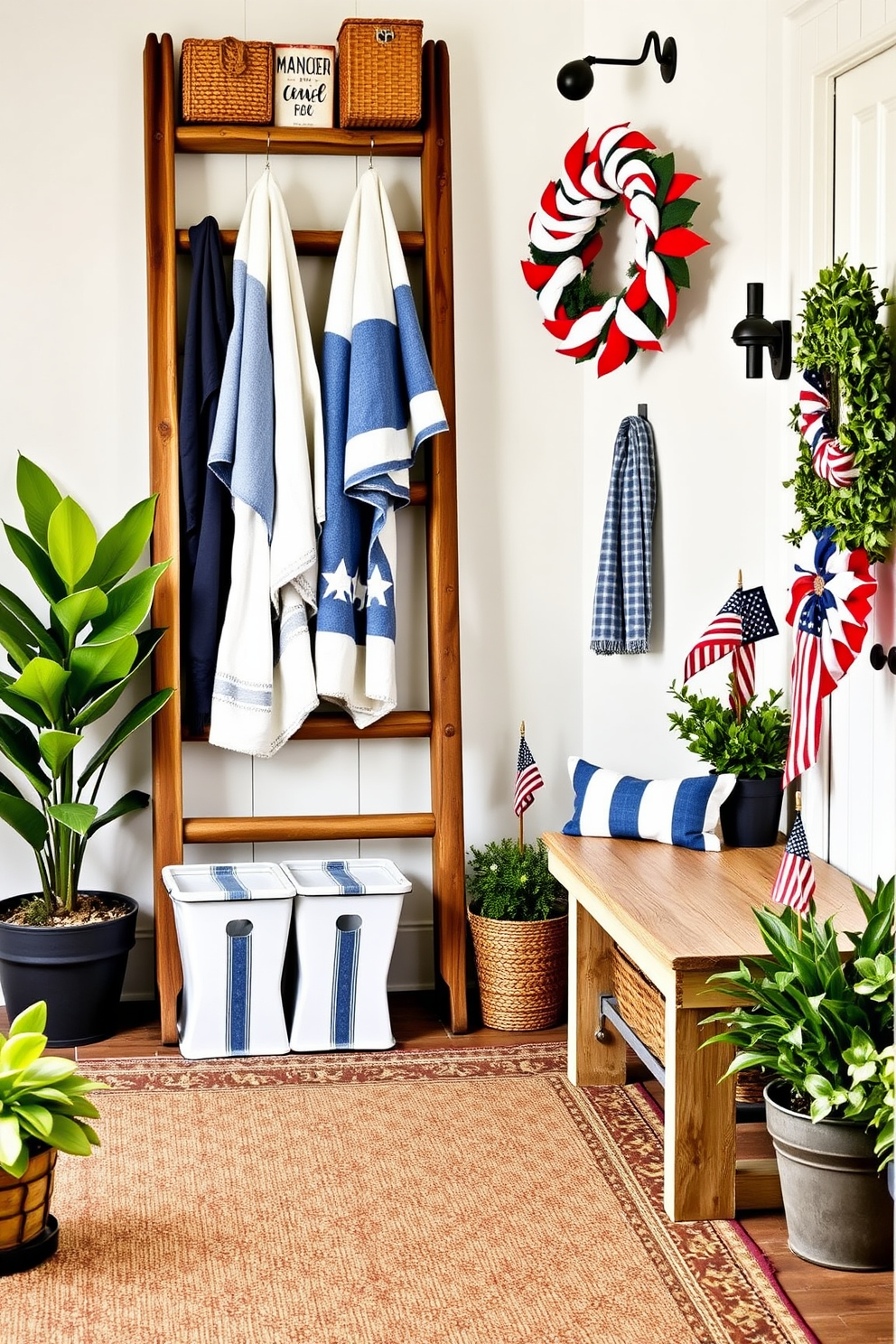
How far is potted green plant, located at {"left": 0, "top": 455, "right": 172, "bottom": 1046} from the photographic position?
3035mm

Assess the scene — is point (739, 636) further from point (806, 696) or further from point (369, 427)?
point (369, 427)

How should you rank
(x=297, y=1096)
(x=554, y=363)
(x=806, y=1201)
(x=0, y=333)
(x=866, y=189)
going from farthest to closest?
(x=554, y=363) → (x=0, y=333) → (x=297, y=1096) → (x=866, y=189) → (x=806, y=1201)

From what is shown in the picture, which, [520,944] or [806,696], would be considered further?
[520,944]

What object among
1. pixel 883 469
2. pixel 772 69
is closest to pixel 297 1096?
pixel 883 469

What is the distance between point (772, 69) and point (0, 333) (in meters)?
1.93

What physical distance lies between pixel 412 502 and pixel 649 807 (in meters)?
1.11

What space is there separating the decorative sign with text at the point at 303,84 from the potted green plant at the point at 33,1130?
7.41ft

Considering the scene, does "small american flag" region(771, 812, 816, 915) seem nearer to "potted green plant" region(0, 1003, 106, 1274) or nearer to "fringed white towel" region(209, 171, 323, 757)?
"potted green plant" region(0, 1003, 106, 1274)

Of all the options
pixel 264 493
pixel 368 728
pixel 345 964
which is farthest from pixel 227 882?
pixel 264 493

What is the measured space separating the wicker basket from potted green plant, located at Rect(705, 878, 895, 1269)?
7.13 feet

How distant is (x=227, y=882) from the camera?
3.20 m

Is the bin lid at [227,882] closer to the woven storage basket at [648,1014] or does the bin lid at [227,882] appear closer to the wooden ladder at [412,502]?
the wooden ladder at [412,502]

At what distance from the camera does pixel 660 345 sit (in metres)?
3.10

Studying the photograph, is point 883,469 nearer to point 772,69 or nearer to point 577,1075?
point 772,69
